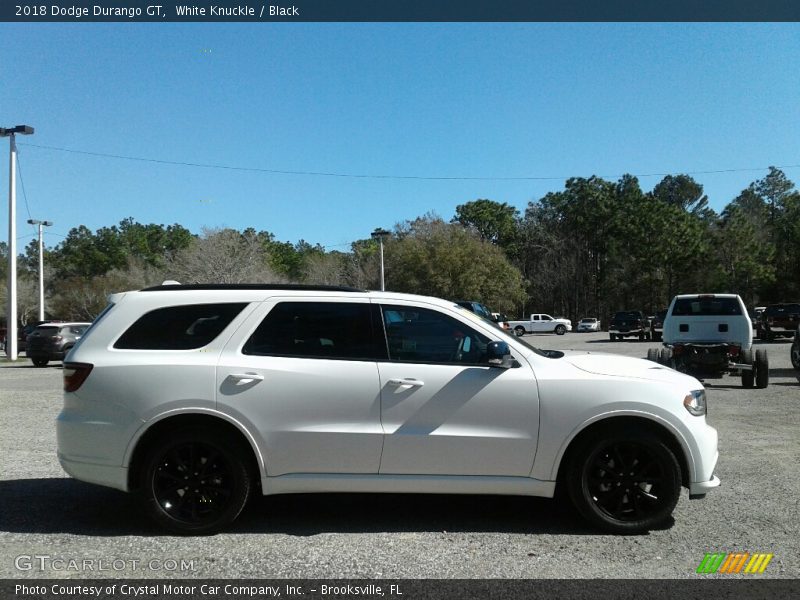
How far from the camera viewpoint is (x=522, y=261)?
92.2 meters

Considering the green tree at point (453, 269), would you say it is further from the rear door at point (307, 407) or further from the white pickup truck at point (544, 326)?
the rear door at point (307, 407)

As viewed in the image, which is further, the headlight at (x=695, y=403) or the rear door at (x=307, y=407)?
the headlight at (x=695, y=403)

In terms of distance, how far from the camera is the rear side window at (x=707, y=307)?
15844 millimetres

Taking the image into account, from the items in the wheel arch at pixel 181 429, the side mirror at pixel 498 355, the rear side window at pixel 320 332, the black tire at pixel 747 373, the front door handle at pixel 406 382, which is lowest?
the black tire at pixel 747 373

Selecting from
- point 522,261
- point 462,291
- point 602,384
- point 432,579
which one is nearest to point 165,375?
point 432,579

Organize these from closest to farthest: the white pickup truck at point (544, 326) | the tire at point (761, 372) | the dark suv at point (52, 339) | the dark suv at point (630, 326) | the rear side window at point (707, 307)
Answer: the tire at point (761, 372) → the rear side window at point (707, 307) → the dark suv at point (52, 339) → the dark suv at point (630, 326) → the white pickup truck at point (544, 326)

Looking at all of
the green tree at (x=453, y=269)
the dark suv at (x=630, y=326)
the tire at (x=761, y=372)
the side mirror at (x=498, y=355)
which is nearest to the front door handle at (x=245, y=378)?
the side mirror at (x=498, y=355)

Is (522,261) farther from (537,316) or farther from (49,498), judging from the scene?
(49,498)

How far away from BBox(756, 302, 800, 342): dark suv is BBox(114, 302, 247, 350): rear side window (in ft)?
117

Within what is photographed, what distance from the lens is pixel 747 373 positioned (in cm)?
1475

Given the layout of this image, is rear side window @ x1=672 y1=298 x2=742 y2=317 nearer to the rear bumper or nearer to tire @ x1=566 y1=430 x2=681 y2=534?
tire @ x1=566 y1=430 x2=681 y2=534

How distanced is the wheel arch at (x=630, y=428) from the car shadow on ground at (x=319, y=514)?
1.66 feet

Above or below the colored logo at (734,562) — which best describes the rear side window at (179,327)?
above
